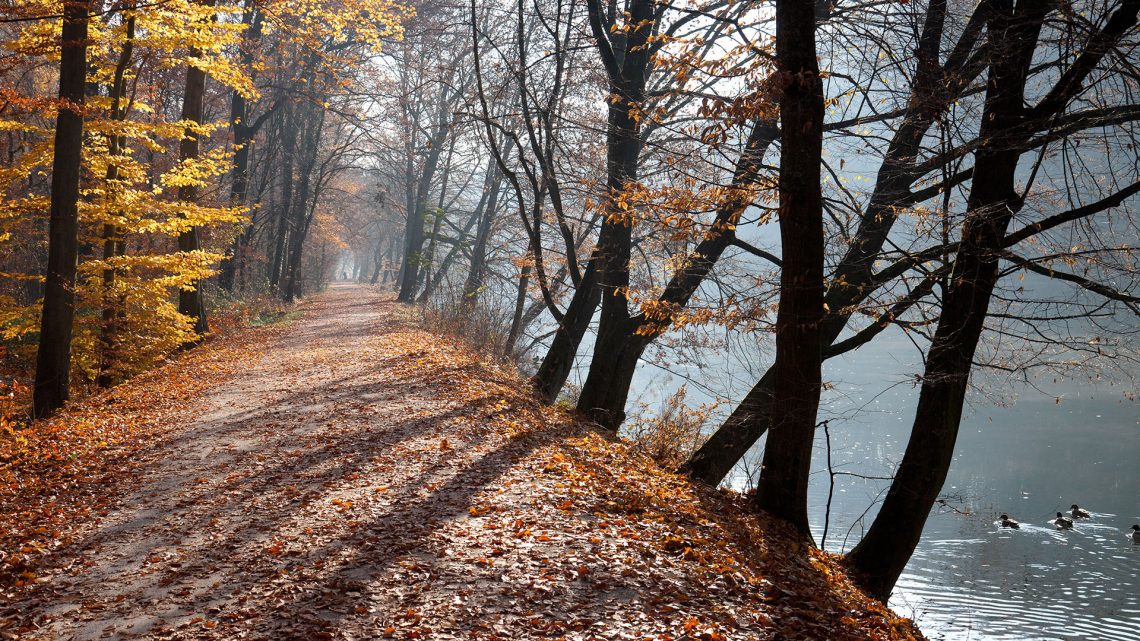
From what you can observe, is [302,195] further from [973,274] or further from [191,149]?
[973,274]

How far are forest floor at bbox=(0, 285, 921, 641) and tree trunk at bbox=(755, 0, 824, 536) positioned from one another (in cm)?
60

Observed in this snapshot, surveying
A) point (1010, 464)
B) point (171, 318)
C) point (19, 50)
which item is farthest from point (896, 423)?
point (19, 50)

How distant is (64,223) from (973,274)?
10.0 metres

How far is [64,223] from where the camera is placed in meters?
8.64

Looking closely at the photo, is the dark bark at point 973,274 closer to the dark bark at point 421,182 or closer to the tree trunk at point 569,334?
the tree trunk at point 569,334

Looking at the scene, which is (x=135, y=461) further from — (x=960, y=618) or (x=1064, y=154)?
(x=960, y=618)

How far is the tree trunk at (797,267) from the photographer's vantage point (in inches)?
217

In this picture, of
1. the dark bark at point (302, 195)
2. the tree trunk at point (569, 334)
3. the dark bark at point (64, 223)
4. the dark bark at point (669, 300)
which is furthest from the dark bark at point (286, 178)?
the dark bark at point (669, 300)

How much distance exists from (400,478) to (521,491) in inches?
48.6

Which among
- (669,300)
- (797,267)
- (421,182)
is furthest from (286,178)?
(797,267)

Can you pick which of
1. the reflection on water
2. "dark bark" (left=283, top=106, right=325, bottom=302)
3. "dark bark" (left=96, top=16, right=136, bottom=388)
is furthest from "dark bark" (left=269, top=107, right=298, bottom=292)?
the reflection on water

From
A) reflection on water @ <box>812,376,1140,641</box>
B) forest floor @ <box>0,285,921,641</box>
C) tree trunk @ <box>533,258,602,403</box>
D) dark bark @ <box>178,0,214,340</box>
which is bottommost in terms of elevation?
reflection on water @ <box>812,376,1140,641</box>

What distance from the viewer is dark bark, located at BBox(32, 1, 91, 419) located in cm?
834

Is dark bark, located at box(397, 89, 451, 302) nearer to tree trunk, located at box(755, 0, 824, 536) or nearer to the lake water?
the lake water
